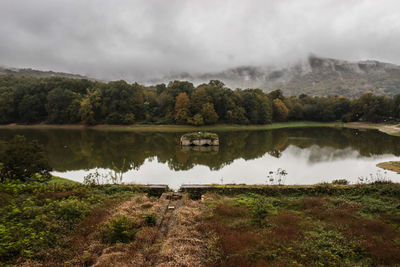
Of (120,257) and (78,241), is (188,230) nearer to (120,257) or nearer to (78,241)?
(120,257)

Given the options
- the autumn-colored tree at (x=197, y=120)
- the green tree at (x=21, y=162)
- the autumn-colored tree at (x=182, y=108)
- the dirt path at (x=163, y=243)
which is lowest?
the dirt path at (x=163, y=243)

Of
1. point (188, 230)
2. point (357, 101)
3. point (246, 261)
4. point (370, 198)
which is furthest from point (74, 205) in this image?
point (357, 101)

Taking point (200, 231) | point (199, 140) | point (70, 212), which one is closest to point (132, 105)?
point (199, 140)

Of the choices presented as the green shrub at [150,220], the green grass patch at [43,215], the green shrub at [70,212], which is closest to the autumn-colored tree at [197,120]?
the green grass patch at [43,215]

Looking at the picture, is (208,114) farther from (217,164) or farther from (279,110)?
(217,164)

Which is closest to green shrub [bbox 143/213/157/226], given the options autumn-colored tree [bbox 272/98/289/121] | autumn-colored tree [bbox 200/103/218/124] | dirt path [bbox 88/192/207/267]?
dirt path [bbox 88/192/207/267]

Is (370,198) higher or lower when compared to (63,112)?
lower

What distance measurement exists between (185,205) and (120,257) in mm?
4486

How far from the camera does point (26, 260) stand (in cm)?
632

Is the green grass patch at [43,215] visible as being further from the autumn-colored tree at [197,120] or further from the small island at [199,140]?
the autumn-colored tree at [197,120]

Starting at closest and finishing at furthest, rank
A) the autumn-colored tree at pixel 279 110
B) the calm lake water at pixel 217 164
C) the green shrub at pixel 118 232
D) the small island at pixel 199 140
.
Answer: the green shrub at pixel 118 232
the calm lake water at pixel 217 164
the small island at pixel 199 140
the autumn-colored tree at pixel 279 110

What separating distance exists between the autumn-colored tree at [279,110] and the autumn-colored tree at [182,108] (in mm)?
34785

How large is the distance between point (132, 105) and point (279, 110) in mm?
49984

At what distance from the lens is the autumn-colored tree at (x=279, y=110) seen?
270ft
